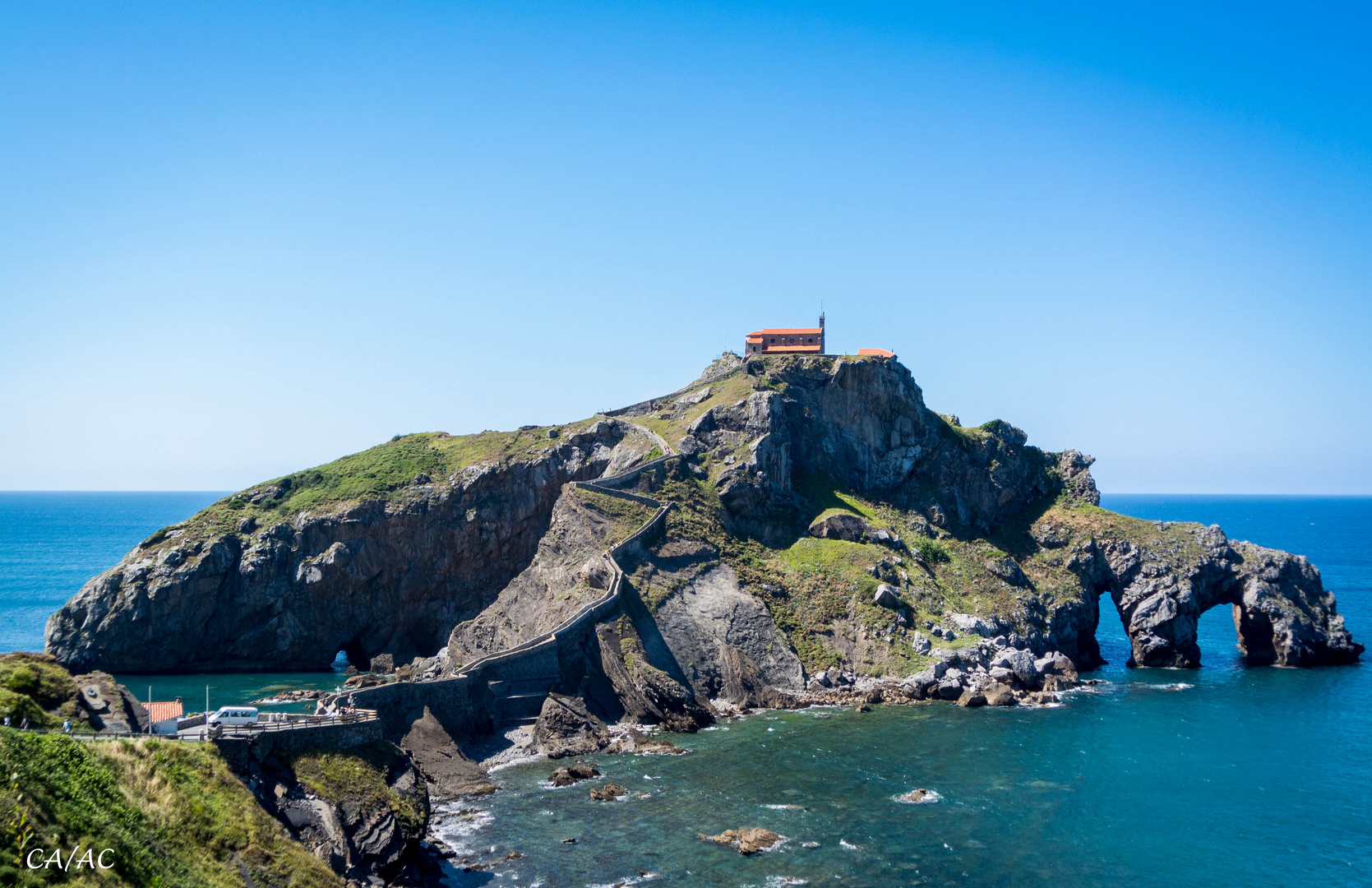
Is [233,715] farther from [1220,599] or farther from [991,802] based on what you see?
[1220,599]

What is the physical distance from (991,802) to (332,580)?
7415cm

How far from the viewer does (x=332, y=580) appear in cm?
10369

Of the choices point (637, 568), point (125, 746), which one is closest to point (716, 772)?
point (637, 568)

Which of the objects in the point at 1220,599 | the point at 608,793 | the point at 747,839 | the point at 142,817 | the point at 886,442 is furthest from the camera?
the point at 886,442

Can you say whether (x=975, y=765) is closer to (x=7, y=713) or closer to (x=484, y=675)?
(x=484, y=675)

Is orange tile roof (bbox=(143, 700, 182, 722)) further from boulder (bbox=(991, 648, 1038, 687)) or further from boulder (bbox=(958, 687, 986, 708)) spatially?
boulder (bbox=(991, 648, 1038, 687))

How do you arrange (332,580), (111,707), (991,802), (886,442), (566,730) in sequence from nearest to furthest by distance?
(111,707) → (991,802) → (566,730) → (332,580) → (886,442)

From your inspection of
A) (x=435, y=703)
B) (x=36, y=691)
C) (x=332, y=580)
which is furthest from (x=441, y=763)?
(x=332, y=580)

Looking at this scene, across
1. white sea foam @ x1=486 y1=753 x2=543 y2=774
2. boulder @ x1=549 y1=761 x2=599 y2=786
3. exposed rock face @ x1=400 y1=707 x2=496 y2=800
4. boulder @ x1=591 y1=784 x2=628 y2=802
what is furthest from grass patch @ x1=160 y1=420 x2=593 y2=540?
boulder @ x1=591 y1=784 x2=628 y2=802

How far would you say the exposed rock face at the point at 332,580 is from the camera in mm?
96625

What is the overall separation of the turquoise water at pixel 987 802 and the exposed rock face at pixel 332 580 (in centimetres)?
4285

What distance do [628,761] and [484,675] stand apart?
44.1 feet

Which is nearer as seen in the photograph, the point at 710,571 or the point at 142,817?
the point at 142,817

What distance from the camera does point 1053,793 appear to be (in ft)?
194
